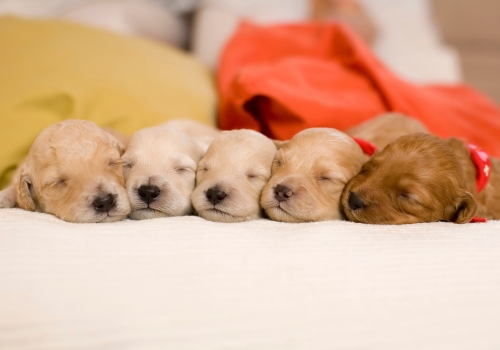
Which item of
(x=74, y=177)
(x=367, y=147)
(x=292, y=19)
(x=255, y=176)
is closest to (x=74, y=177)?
(x=74, y=177)

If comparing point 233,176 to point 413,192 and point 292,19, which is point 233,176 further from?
point 292,19

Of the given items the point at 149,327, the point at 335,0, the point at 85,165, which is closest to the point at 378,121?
the point at 85,165

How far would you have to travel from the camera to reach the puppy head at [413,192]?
49.4 inches

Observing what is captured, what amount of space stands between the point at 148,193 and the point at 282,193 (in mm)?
399

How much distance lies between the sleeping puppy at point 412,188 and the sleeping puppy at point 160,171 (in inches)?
20.3

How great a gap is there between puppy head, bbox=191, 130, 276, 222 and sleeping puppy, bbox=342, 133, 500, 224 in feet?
0.93

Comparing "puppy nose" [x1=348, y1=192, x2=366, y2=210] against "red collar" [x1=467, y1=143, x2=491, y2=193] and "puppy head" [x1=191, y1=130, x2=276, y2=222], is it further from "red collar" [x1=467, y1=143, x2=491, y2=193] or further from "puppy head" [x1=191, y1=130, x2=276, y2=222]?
"red collar" [x1=467, y1=143, x2=491, y2=193]

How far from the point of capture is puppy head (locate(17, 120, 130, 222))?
1.17 metres

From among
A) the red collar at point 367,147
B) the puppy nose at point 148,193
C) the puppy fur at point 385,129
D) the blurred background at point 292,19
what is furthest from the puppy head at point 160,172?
the blurred background at point 292,19

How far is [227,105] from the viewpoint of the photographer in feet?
6.41

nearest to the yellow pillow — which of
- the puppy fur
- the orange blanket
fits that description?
the orange blanket

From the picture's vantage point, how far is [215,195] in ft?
4.13

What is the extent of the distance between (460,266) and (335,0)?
10.3ft

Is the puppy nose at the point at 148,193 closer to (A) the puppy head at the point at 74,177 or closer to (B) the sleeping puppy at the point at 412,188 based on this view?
(A) the puppy head at the point at 74,177
